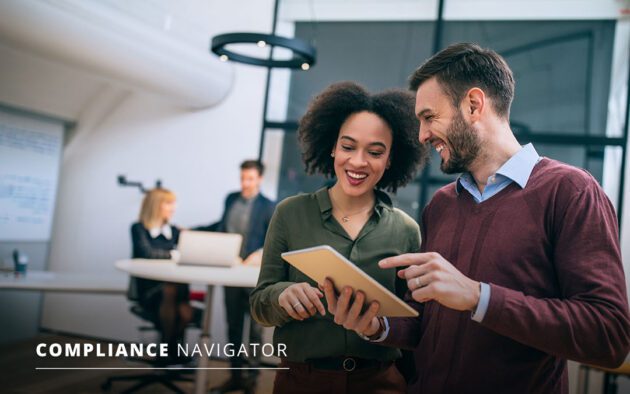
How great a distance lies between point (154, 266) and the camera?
10.0 ft

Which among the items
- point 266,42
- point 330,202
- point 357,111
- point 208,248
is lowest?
point 208,248

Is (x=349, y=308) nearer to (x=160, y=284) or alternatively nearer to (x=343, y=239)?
(x=343, y=239)

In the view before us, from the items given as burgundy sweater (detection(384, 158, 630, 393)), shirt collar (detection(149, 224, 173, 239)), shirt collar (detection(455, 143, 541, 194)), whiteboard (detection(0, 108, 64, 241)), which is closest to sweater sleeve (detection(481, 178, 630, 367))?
burgundy sweater (detection(384, 158, 630, 393))

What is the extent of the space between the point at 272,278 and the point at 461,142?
0.61 m

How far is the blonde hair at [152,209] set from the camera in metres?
4.29

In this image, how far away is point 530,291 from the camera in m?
1.13

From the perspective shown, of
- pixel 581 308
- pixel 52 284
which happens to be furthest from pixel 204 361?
pixel 581 308

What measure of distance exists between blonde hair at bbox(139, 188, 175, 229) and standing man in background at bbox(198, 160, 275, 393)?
1.63 feet

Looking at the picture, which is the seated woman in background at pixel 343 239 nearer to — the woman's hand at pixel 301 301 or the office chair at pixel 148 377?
the woman's hand at pixel 301 301

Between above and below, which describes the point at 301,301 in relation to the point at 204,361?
above

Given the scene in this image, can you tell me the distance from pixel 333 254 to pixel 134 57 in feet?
11.4

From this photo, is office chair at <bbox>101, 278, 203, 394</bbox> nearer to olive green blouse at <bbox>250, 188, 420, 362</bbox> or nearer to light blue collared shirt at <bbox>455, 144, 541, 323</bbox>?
olive green blouse at <bbox>250, 188, 420, 362</bbox>

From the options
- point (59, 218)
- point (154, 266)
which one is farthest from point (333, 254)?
point (59, 218)

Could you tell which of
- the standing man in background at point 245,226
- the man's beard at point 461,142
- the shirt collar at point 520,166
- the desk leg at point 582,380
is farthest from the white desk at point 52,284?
the desk leg at point 582,380
